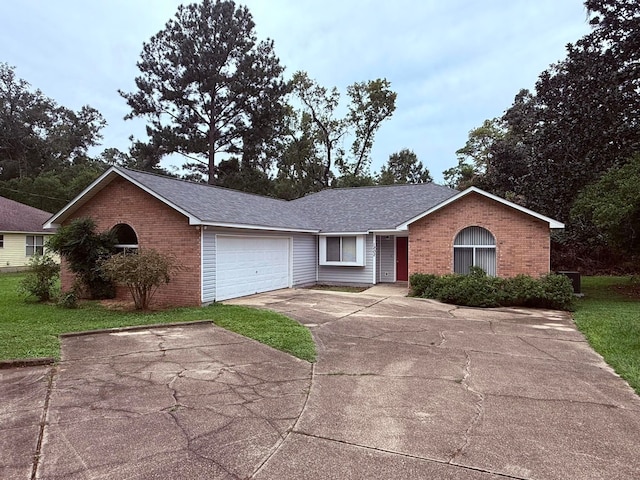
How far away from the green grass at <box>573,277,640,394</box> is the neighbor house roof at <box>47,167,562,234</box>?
10.1 feet

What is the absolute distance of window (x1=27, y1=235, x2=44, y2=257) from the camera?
84.8 feet

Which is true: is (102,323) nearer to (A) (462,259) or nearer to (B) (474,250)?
(A) (462,259)

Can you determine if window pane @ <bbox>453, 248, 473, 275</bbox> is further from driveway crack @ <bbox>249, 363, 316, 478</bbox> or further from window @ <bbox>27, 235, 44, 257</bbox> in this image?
window @ <bbox>27, 235, 44, 257</bbox>

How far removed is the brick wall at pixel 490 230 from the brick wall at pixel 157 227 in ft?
25.1

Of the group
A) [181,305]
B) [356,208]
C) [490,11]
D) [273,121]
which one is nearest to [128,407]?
[181,305]

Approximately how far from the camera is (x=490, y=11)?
12.9 metres

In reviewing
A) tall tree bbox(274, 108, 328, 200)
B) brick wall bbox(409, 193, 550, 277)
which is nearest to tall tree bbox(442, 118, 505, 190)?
tall tree bbox(274, 108, 328, 200)

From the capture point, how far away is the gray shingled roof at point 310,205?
12935 millimetres

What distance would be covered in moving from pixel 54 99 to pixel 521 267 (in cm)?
5493

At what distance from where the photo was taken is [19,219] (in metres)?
26.1

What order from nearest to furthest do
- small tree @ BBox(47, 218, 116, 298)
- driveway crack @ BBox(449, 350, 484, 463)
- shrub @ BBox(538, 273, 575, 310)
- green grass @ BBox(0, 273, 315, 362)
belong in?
driveway crack @ BBox(449, 350, 484, 463) < green grass @ BBox(0, 273, 315, 362) < shrub @ BBox(538, 273, 575, 310) < small tree @ BBox(47, 218, 116, 298)

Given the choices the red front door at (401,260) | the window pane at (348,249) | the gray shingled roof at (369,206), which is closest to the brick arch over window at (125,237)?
the gray shingled roof at (369,206)

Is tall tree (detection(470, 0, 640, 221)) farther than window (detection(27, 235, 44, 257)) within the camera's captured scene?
No

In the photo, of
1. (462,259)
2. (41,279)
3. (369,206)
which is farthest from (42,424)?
(369,206)
